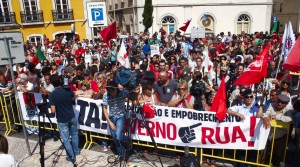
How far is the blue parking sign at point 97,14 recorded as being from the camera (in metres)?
8.12

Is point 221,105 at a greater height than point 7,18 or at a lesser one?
lesser

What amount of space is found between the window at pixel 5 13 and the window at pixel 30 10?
1457 mm

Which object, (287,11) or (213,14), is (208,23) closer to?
(213,14)

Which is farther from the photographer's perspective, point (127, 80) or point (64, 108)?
point (64, 108)

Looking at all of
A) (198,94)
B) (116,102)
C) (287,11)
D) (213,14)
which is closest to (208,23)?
(213,14)

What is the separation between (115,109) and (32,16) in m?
25.7

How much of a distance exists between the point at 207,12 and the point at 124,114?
93.9ft

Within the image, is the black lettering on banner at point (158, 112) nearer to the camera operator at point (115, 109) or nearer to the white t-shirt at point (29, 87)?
the camera operator at point (115, 109)

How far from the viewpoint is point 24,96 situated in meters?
6.51

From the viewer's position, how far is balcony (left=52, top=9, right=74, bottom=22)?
27.7m

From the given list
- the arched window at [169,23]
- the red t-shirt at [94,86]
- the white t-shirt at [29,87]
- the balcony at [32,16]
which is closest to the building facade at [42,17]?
the balcony at [32,16]

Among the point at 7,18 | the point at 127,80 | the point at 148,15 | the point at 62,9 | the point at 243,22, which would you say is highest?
the point at 62,9

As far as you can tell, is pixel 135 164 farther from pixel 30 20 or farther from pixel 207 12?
pixel 207 12

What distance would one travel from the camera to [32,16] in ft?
88.5
